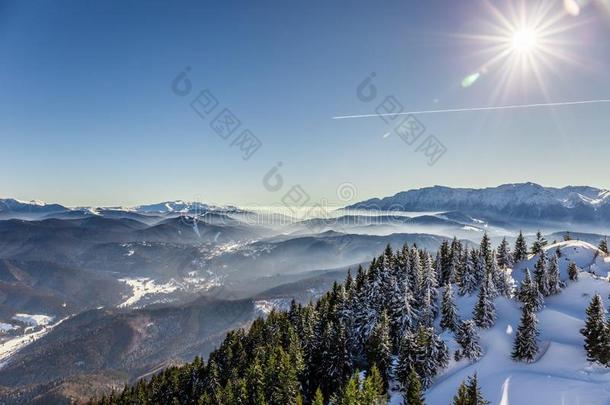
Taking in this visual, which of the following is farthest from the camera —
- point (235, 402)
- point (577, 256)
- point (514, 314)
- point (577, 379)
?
point (577, 256)

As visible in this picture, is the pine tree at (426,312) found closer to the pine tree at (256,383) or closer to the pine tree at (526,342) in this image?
the pine tree at (526,342)

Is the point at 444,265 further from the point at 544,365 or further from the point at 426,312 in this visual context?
the point at 544,365

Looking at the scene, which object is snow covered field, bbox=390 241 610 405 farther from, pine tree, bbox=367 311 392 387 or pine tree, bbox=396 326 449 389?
pine tree, bbox=367 311 392 387

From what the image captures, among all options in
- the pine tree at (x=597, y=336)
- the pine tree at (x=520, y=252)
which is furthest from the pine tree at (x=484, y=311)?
the pine tree at (x=520, y=252)

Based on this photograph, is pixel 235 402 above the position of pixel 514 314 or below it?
below

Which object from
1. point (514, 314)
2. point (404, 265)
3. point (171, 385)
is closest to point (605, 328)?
point (514, 314)

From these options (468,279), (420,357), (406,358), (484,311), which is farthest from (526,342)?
(468,279)

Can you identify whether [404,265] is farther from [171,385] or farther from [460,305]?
[171,385]
